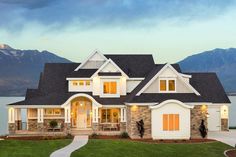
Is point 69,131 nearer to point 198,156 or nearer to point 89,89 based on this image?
point 89,89

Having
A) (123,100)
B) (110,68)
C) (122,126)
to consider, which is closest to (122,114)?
(122,126)

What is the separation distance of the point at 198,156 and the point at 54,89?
21.4m

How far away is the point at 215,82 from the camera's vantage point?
53781 millimetres

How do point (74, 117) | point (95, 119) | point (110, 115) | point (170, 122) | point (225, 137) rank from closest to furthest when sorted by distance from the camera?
point (170, 122) < point (225, 137) < point (95, 119) < point (110, 115) < point (74, 117)

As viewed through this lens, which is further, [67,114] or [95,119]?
[95,119]

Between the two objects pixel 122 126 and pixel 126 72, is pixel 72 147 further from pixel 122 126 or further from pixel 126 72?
pixel 126 72

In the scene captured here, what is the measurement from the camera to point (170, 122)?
42688mm

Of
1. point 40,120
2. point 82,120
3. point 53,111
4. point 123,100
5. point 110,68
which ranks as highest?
point 110,68

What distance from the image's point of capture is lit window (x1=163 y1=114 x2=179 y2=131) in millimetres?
42625

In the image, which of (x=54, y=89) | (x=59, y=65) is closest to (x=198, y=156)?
(x=54, y=89)

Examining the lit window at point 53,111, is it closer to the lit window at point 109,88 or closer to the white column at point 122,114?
the lit window at point 109,88

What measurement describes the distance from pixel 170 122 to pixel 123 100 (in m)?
7.14

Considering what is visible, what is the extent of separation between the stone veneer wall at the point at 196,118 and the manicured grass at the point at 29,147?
37.2 ft

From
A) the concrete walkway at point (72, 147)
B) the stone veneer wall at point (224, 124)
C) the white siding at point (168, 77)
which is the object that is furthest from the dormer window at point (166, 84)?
the stone veneer wall at point (224, 124)
